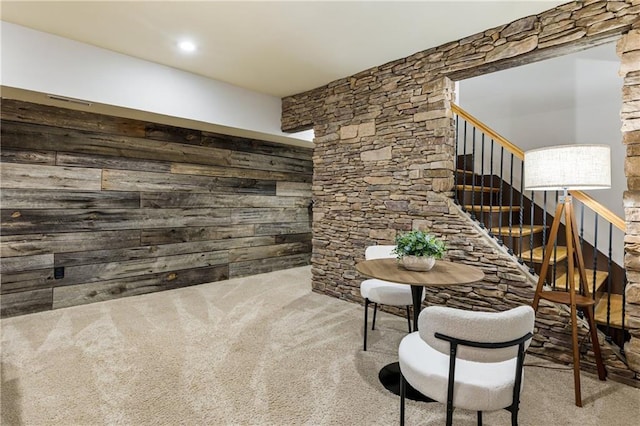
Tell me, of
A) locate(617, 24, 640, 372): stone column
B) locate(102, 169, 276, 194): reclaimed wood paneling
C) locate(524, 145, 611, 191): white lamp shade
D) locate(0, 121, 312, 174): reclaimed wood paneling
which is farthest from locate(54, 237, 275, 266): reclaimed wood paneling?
locate(617, 24, 640, 372): stone column

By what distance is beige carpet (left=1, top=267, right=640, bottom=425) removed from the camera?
1.79 meters

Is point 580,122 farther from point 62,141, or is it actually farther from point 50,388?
point 62,141

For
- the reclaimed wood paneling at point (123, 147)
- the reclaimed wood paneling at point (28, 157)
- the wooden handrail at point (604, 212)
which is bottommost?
the wooden handrail at point (604, 212)

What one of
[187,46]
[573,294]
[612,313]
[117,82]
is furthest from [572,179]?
[117,82]

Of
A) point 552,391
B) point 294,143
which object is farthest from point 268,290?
point 552,391

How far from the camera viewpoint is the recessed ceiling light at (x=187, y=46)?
3.06 m

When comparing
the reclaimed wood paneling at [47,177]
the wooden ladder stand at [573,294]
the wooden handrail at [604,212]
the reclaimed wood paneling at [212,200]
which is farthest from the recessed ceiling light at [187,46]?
the wooden handrail at [604,212]

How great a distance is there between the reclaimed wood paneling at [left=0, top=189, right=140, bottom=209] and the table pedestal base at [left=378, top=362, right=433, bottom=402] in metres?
3.32

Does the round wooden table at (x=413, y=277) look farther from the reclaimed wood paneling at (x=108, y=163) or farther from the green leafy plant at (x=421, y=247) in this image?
the reclaimed wood paneling at (x=108, y=163)

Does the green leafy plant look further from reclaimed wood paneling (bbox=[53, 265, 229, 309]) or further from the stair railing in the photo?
reclaimed wood paneling (bbox=[53, 265, 229, 309])

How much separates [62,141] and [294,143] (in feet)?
9.64

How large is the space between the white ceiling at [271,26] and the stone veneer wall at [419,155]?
0.56ft

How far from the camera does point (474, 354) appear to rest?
123cm

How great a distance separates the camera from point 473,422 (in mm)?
1748
